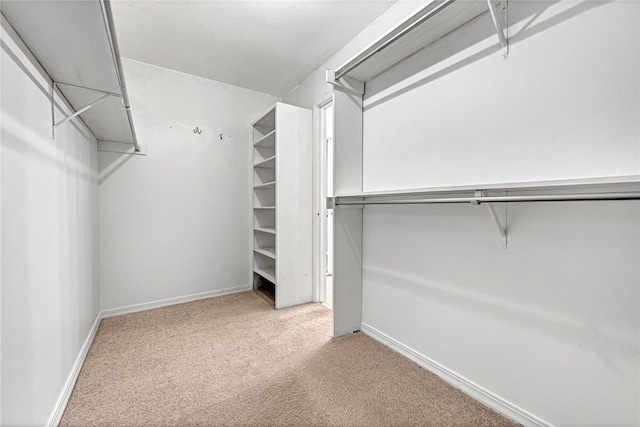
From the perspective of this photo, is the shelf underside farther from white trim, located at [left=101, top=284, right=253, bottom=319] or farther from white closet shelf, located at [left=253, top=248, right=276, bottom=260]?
white trim, located at [left=101, top=284, right=253, bottom=319]

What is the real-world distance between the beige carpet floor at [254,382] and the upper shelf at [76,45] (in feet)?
4.96

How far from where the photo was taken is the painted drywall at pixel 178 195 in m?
2.65

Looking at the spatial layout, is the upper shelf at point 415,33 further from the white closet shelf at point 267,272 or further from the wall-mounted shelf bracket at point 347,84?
the white closet shelf at point 267,272

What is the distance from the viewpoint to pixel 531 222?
4.17 ft

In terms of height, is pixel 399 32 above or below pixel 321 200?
above

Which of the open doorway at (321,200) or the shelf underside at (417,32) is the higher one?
the shelf underside at (417,32)

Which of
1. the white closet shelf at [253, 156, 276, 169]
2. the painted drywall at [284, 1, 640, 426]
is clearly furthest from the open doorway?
the painted drywall at [284, 1, 640, 426]

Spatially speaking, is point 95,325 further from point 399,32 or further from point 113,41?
point 399,32

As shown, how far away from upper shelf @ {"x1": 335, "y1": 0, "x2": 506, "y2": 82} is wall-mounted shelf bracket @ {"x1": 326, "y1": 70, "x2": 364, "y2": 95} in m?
0.04

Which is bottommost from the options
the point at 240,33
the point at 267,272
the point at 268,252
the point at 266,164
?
the point at 267,272

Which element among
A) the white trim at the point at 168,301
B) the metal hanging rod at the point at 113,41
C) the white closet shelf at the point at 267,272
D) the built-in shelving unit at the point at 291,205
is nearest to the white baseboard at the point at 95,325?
the white trim at the point at 168,301

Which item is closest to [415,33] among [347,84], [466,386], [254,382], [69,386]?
[347,84]

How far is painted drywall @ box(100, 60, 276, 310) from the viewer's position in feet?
8.71

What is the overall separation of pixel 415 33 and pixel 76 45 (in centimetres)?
160
